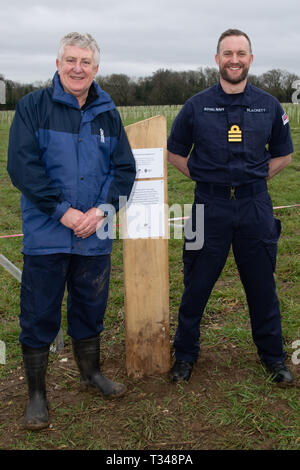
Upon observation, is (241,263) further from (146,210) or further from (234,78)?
(234,78)

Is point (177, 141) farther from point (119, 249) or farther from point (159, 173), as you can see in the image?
point (119, 249)

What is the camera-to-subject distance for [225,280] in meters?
5.21

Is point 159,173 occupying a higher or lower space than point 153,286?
higher

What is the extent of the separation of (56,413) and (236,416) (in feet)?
3.76

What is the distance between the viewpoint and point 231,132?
3.06 metres

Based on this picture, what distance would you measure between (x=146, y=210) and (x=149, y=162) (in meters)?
0.32

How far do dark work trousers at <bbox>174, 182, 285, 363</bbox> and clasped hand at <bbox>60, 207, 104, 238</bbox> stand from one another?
74 cm

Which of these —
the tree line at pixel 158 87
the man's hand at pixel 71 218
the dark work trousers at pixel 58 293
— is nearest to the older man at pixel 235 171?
the dark work trousers at pixel 58 293

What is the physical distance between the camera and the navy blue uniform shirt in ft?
10.0

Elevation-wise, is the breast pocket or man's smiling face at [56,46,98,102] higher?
man's smiling face at [56,46,98,102]

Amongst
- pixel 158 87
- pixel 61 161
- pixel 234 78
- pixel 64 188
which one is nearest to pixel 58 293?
pixel 64 188

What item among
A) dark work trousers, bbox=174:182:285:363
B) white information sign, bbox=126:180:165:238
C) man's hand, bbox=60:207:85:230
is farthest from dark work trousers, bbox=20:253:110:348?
dark work trousers, bbox=174:182:285:363

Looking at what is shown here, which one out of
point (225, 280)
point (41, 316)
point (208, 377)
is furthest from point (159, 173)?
point (225, 280)

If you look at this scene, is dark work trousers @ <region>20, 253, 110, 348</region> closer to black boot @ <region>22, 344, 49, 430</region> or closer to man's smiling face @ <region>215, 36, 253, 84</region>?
black boot @ <region>22, 344, 49, 430</region>
